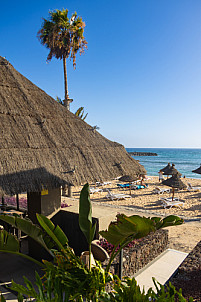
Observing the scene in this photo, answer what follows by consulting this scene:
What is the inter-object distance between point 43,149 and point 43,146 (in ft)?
0.34

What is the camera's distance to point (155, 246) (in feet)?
23.6

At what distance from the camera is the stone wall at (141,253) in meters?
5.79

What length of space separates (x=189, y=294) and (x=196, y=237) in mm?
6170

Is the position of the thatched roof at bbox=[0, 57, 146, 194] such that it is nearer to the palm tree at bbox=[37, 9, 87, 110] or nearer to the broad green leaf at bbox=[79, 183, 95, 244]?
the broad green leaf at bbox=[79, 183, 95, 244]

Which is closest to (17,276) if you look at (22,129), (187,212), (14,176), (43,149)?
(14,176)

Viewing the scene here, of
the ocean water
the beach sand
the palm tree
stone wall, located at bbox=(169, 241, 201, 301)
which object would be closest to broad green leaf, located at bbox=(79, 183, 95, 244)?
stone wall, located at bbox=(169, 241, 201, 301)

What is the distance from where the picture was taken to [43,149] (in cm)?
566

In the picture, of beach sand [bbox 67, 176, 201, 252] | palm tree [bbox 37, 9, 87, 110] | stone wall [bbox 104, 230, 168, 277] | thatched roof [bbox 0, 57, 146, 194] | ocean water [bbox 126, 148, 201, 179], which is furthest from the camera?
ocean water [bbox 126, 148, 201, 179]

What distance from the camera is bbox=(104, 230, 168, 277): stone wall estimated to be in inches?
228

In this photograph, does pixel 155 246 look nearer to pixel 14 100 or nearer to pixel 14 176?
pixel 14 176

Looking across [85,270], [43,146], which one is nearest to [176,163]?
[43,146]

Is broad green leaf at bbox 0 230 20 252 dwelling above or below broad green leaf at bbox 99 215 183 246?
below

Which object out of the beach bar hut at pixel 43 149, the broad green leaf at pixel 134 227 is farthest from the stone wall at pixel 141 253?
the broad green leaf at pixel 134 227

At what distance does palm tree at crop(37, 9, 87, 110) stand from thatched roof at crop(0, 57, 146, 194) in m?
11.3
